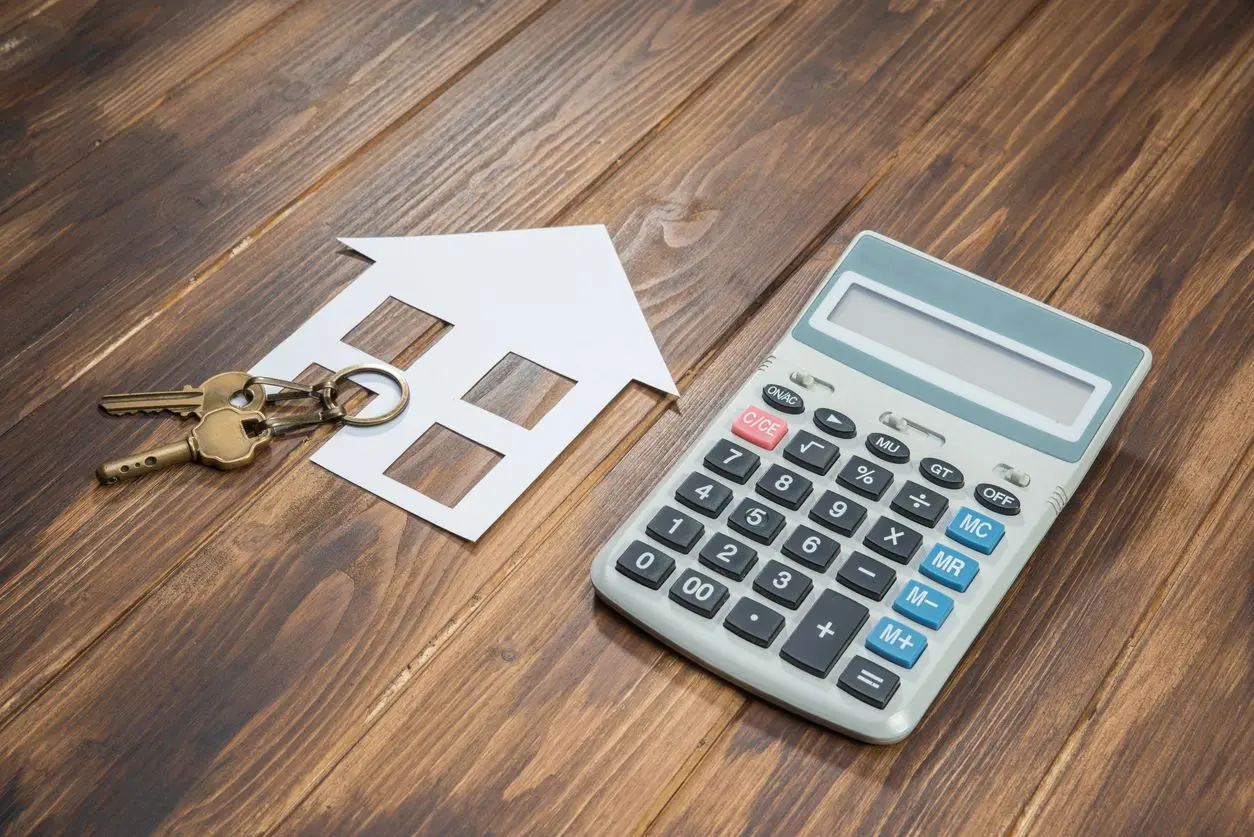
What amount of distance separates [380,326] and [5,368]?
0.17 meters

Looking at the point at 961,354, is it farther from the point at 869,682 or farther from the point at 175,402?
the point at 175,402

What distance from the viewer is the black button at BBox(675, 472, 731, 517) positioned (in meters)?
0.53

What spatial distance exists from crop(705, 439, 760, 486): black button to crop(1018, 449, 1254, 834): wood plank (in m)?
0.16

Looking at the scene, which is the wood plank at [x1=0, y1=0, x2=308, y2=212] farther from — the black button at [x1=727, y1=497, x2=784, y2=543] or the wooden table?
the black button at [x1=727, y1=497, x2=784, y2=543]

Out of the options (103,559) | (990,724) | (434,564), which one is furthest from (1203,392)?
(103,559)

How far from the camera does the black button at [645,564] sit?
0.51m

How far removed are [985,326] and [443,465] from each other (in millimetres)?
243

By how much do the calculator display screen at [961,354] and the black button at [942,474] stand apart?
1.8 inches

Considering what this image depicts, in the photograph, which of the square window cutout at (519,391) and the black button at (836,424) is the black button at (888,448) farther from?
the square window cutout at (519,391)

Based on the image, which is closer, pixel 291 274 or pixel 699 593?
pixel 699 593

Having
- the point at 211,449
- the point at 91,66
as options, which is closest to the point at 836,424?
the point at 211,449

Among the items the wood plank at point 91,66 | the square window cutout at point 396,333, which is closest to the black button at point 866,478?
the square window cutout at point 396,333

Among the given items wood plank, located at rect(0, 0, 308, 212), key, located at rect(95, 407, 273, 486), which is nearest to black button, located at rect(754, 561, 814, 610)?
key, located at rect(95, 407, 273, 486)

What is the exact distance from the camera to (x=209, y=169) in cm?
70
